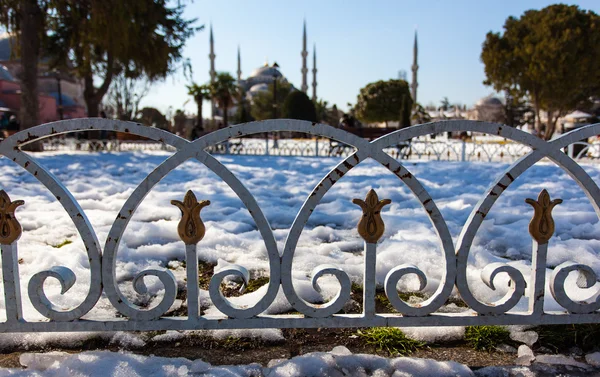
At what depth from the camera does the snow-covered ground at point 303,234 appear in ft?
7.90

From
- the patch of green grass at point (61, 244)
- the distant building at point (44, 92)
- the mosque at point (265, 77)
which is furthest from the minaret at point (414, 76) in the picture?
the patch of green grass at point (61, 244)

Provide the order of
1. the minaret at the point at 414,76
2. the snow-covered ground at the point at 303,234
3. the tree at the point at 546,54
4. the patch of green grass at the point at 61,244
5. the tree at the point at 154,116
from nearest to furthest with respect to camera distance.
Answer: the snow-covered ground at the point at 303,234 < the patch of green grass at the point at 61,244 < the tree at the point at 546,54 < the tree at the point at 154,116 < the minaret at the point at 414,76

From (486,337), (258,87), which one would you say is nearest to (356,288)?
(486,337)

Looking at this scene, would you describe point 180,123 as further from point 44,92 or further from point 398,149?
point 398,149

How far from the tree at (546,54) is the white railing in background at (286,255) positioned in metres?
25.7

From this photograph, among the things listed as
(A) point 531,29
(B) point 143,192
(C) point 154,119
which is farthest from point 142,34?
(C) point 154,119

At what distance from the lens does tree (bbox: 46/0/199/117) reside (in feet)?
42.5

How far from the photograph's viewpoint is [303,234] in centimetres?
336

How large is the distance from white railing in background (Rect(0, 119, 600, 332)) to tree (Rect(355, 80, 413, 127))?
151ft

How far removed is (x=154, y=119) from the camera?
1877 inches

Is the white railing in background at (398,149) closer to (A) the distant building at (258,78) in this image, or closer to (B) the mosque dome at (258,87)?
(A) the distant building at (258,78)

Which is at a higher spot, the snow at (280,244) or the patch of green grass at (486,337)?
the snow at (280,244)

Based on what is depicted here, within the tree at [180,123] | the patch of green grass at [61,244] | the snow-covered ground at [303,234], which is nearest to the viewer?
the snow-covered ground at [303,234]

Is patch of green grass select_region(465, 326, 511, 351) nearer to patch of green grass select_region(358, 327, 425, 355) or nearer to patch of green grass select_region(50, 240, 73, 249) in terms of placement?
patch of green grass select_region(358, 327, 425, 355)
